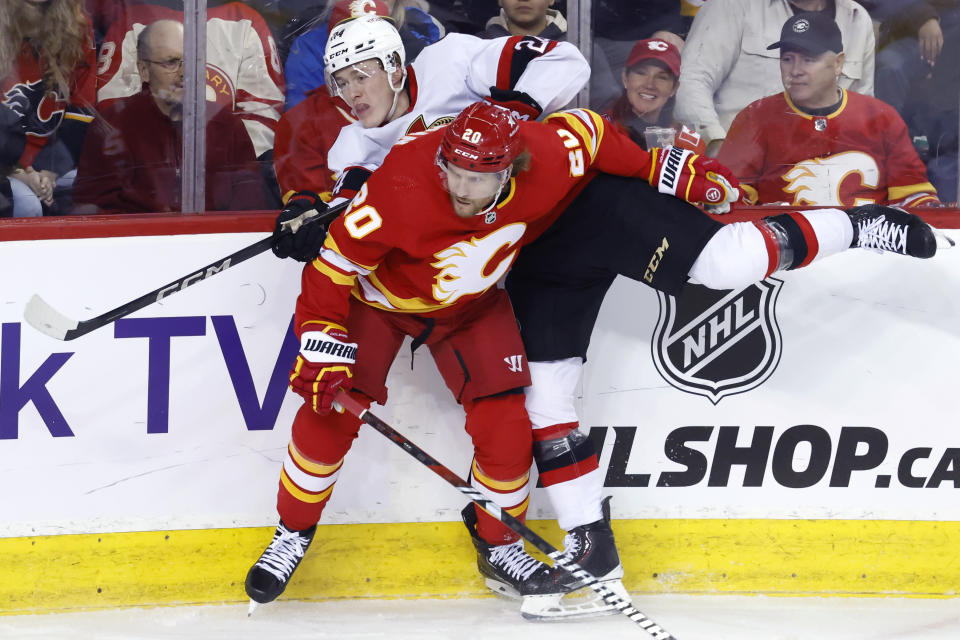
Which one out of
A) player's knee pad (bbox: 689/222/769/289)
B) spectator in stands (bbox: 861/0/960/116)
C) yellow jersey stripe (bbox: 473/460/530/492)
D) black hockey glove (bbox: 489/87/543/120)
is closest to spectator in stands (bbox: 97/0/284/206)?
black hockey glove (bbox: 489/87/543/120)

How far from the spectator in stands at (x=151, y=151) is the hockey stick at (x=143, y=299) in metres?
0.25

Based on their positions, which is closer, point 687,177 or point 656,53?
point 687,177

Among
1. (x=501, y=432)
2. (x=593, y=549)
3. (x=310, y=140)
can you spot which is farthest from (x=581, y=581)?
(x=310, y=140)

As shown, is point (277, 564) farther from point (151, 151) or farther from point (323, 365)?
point (151, 151)

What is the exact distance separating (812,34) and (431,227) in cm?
119

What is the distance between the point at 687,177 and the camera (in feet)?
7.09

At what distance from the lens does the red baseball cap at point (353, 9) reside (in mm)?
2430

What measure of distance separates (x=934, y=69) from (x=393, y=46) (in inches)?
53.9

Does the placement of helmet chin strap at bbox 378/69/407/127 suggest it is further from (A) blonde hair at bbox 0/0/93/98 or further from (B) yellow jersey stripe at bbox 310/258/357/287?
(A) blonde hair at bbox 0/0/93/98

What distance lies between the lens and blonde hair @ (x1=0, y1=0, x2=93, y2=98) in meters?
2.40

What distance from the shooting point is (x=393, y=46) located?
7.13 feet

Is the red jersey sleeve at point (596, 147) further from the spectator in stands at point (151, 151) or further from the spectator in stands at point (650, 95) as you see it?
the spectator in stands at point (151, 151)

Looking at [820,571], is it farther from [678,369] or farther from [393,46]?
[393,46]

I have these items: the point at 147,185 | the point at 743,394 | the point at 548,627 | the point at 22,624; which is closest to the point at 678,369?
the point at 743,394
